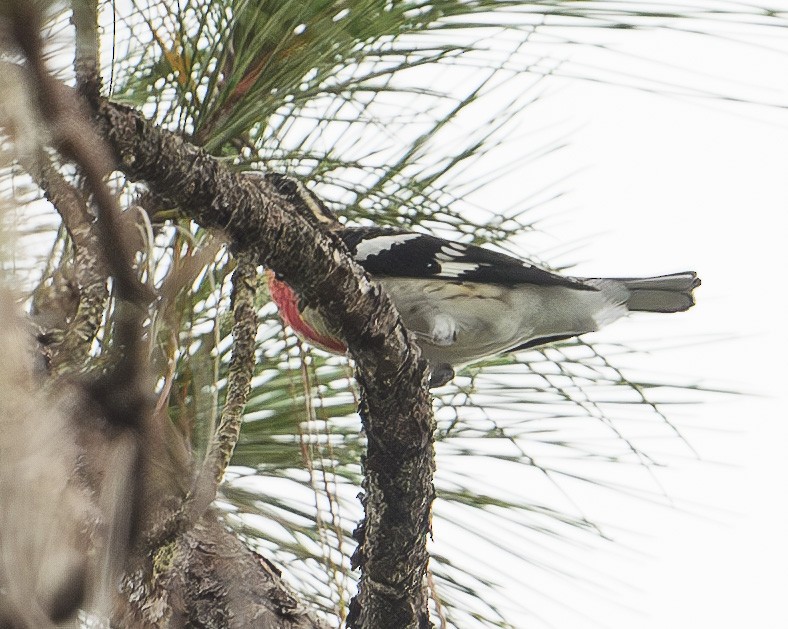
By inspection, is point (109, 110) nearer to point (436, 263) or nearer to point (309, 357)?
point (309, 357)

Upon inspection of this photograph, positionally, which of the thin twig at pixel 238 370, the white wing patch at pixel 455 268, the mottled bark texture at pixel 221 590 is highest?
the white wing patch at pixel 455 268

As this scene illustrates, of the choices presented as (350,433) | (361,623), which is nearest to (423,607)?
(361,623)

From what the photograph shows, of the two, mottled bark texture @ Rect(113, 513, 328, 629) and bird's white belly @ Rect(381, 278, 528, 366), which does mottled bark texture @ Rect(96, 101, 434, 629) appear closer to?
mottled bark texture @ Rect(113, 513, 328, 629)

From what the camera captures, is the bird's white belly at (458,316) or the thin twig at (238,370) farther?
the bird's white belly at (458,316)

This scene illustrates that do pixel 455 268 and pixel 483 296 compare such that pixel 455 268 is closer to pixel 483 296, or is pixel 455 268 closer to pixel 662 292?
pixel 483 296

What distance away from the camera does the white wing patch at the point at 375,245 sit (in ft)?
5.08

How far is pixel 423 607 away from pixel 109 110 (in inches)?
23.8

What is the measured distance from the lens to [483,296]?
162cm

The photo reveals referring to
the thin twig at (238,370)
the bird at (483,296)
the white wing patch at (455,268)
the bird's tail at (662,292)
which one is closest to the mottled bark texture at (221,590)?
the thin twig at (238,370)

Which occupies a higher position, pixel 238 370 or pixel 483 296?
pixel 483 296

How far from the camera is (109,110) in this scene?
624mm

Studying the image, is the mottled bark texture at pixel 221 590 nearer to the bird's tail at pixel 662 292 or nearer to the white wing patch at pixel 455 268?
the white wing patch at pixel 455 268

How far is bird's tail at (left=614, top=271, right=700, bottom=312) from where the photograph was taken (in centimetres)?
162

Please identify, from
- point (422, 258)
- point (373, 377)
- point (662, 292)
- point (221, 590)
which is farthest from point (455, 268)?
point (221, 590)
